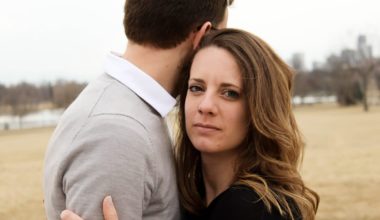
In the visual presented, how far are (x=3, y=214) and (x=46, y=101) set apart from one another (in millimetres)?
93450

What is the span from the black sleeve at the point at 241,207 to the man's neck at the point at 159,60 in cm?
58

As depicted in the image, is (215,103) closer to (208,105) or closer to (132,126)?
(208,105)

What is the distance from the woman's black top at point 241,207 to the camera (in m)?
2.22

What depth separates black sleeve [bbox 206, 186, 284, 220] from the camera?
2.22 m

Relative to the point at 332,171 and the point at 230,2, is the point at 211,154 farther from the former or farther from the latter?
the point at 332,171

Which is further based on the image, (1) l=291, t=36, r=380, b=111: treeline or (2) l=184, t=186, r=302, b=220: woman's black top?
(1) l=291, t=36, r=380, b=111: treeline

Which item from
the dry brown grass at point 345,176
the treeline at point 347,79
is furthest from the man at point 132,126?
the treeline at point 347,79

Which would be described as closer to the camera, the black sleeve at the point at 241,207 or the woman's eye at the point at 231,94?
the black sleeve at the point at 241,207

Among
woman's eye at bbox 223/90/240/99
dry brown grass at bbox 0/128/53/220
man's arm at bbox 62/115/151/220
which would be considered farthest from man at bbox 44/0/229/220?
dry brown grass at bbox 0/128/53/220

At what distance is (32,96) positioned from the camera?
95.9 meters

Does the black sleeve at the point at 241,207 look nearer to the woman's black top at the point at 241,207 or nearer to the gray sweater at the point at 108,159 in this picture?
the woman's black top at the point at 241,207

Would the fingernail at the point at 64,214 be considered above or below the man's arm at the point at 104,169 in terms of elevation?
below

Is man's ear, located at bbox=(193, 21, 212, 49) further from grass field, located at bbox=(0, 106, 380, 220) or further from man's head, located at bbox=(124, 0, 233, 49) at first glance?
grass field, located at bbox=(0, 106, 380, 220)

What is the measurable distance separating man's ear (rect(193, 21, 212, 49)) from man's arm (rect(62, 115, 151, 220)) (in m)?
0.66
